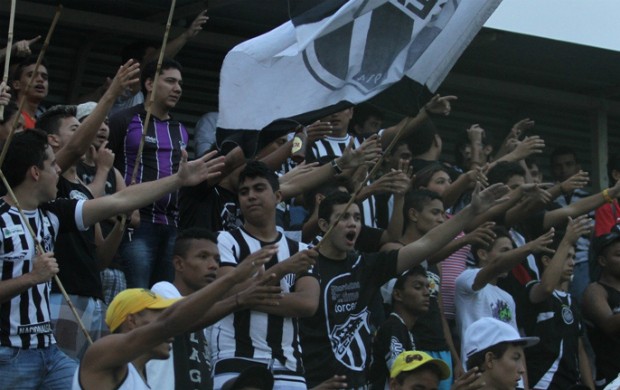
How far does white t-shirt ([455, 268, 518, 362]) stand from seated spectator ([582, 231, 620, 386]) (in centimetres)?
116

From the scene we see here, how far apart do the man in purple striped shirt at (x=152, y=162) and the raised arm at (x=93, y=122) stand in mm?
1116

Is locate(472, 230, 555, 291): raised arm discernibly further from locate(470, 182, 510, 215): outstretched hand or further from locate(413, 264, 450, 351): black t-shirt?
locate(470, 182, 510, 215): outstretched hand

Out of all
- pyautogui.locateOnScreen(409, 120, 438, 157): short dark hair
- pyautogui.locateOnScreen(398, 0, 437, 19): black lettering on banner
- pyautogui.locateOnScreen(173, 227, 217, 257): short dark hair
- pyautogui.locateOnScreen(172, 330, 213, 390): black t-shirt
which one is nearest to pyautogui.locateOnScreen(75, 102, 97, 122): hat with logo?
pyautogui.locateOnScreen(173, 227, 217, 257): short dark hair

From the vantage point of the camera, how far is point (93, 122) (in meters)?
8.48

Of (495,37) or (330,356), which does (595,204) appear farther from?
(330,356)

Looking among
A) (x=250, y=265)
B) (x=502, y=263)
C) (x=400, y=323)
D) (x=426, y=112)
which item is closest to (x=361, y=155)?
(x=426, y=112)

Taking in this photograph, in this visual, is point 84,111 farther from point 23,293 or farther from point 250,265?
point 250,265

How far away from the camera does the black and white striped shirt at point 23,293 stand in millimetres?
7684

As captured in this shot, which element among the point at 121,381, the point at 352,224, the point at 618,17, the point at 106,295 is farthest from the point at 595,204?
the point at 121,381

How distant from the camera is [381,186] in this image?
32.7 ft

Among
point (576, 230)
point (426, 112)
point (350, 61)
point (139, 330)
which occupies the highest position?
point (426, 112)

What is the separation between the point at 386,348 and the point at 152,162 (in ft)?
6.72

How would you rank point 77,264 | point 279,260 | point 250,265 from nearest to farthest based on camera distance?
point 250,265, point 279,260, point 77,264

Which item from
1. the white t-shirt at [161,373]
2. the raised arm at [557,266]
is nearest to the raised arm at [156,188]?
the white t-shirt at [161,373]
